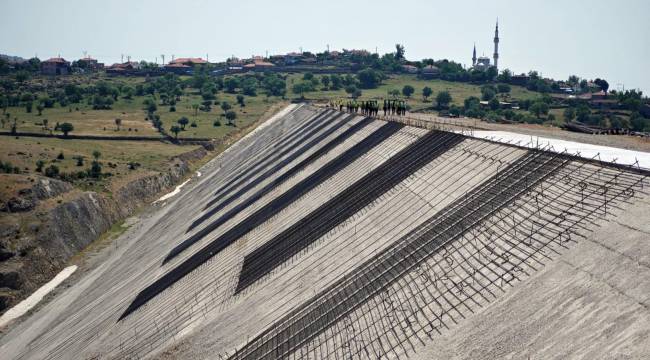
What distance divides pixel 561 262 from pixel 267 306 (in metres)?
15.9

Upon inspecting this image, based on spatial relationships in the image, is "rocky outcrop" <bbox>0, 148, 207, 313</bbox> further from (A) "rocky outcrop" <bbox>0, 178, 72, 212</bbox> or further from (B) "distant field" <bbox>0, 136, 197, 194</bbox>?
(B) "distant field" <bbox>0, 136, 197, 194</bbox>

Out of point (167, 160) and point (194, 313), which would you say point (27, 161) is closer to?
point (167, 160)

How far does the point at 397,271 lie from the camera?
30.9 m

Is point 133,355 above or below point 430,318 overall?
below

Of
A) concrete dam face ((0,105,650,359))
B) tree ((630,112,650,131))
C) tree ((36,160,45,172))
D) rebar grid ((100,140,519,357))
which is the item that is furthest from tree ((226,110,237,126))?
rebar grid ((100,140,519,357))

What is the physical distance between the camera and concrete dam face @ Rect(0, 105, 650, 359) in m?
22.4

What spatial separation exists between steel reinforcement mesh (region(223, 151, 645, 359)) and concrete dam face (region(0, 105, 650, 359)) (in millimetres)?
84

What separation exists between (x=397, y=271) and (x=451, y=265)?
3.10 metres

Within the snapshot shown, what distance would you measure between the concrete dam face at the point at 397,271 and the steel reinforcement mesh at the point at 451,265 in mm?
84

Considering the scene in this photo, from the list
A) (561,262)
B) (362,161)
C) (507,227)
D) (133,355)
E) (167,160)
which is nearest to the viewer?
(561,262)

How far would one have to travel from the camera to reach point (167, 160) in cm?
12162

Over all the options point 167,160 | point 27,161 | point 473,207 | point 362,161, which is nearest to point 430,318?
point 473,207

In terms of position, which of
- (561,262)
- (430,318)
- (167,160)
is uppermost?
(561,262)

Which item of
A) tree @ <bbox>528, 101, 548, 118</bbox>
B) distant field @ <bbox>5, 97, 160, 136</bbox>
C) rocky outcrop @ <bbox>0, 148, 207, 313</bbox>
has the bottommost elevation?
rocky outcrop @ <bbox>0, 148, 207, 313</bbox>
